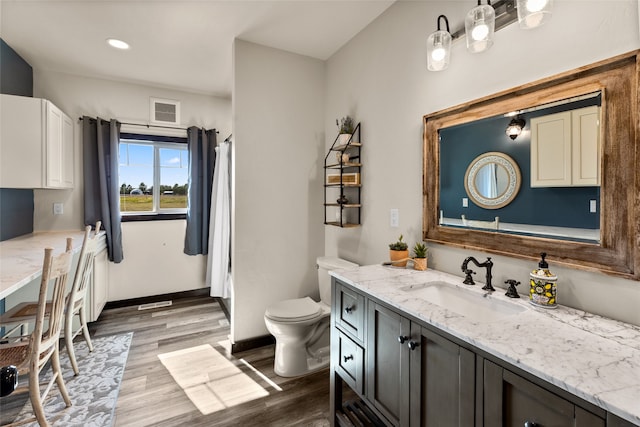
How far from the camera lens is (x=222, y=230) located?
3268 mm

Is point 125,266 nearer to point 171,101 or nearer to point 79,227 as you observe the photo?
point 79,227

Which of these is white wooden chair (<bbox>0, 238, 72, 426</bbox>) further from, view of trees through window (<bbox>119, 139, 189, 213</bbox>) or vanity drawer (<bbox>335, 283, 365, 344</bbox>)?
view of trees through window (<bbox>119, 139, 189, 213</bbox>)

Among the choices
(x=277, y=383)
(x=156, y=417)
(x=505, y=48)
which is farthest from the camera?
(x=277, y=383)

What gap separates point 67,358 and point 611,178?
3.55 m

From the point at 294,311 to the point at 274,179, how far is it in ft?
3.78

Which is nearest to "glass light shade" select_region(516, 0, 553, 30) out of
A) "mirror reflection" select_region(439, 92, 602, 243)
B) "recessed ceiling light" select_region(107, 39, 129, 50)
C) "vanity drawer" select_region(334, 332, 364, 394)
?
"mirror reflection" select_region(439, 92, 602, 243)

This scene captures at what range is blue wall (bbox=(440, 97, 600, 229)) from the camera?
1.14 meters

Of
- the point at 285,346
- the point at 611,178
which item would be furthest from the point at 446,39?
the point at 285,346

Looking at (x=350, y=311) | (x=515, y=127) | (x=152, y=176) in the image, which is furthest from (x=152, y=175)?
(x=515, y=127)

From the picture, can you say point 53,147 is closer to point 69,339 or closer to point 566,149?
point 69,339

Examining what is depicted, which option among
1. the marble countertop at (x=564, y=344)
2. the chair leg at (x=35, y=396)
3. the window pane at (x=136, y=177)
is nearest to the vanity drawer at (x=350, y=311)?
the marble countertop at (x=564, y=344)

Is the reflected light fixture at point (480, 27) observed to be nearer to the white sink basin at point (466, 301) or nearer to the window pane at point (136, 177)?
the white sink basin at point (466, 301)

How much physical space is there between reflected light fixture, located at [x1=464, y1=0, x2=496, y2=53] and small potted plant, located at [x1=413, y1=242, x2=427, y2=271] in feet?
3.35

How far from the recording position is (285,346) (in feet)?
7.16
